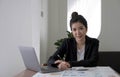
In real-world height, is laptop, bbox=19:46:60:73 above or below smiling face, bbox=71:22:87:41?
below

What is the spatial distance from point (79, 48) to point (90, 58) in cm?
19

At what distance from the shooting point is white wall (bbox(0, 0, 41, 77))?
10.6 ft

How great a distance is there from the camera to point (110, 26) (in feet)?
14.3

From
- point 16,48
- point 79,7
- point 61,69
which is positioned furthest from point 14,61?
point 79,7

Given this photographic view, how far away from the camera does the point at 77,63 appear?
2.05 m

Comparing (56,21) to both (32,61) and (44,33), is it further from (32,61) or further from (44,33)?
(32,61)

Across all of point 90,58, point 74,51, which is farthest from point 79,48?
point 90,58

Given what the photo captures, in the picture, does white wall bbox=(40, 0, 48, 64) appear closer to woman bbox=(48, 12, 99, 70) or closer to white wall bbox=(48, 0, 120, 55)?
white wall bbox=(48, 0, 120, 55)

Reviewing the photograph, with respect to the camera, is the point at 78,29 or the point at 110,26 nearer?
the point at 78,29

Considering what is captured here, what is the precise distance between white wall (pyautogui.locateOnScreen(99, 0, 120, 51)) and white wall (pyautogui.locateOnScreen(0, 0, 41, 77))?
1.73 meters

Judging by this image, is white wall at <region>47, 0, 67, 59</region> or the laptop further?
white wall at <region>47, 0, 67, 59</region>

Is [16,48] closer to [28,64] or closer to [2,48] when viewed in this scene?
[2,48]

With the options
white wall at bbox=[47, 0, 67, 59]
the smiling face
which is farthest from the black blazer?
white wall at bbox=[47, 0, 67, 59]

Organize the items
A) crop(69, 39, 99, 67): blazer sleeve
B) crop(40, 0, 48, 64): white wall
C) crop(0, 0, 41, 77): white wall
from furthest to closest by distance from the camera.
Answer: crop(40, 0, 48, 64): white wall, crop(0, 0, 41, 77): white wall, crop(69, 39, 99, 67): blazer sleeve
